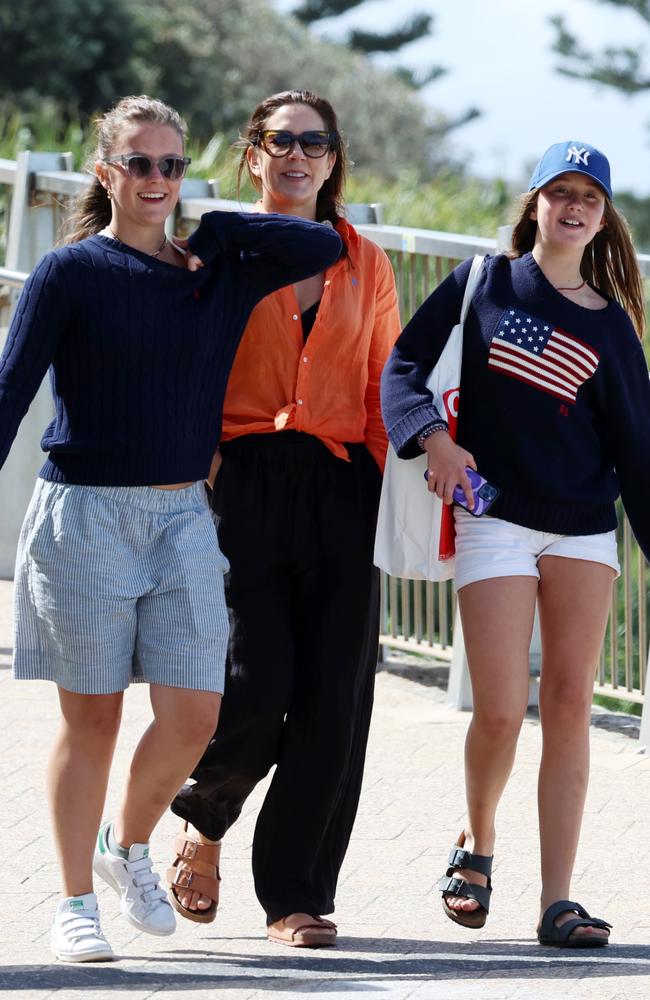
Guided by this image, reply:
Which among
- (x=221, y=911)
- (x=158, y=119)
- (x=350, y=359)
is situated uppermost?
(x=158, y=119)

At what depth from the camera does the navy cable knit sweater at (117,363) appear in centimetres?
396

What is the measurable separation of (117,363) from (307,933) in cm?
144

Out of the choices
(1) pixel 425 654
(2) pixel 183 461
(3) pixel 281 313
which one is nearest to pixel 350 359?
(3) pixel 281 313

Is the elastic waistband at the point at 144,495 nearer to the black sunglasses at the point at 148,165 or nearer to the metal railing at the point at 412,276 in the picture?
the black sunglasses at the point at 148,165

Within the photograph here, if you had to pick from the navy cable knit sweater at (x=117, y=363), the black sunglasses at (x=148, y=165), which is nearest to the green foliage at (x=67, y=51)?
the black sunglasses at (x=148, y=165)

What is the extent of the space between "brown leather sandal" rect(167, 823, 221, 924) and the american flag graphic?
1.43m

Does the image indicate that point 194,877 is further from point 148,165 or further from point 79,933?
point 148,165

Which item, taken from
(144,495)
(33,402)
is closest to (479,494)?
(144,495)

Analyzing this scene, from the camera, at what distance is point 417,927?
4629 mm

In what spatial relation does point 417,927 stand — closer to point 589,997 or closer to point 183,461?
point 589,997

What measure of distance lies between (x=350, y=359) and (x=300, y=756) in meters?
0.99

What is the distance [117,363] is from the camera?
13.2 feet

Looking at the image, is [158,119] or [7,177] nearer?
[158,119]

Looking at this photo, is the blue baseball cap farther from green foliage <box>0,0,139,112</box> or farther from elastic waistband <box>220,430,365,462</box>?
green foliage <box>0,0,139,112</box>
